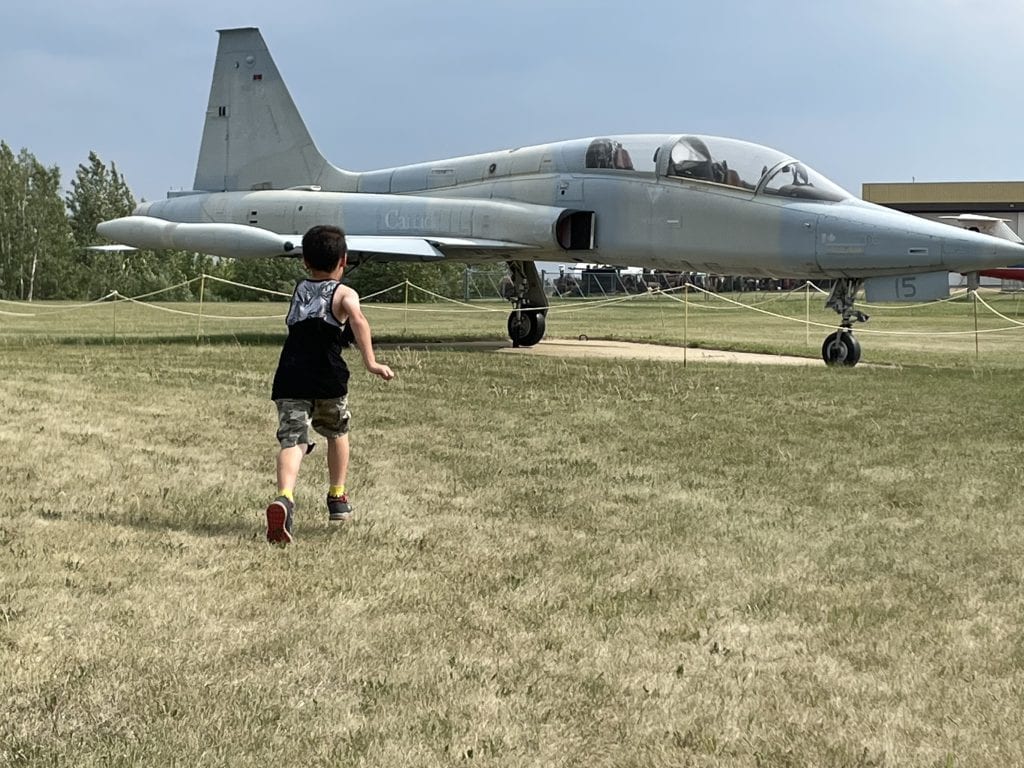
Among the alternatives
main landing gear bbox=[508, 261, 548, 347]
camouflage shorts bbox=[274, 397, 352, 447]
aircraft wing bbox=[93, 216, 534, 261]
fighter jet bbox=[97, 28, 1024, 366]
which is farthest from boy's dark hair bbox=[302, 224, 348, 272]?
main landing gear bbox=[508, 261, 548, 347]

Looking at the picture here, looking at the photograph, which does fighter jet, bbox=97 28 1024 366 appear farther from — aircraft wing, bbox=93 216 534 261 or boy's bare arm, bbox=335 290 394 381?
boy's bare arm, bbox=335 290 394 381

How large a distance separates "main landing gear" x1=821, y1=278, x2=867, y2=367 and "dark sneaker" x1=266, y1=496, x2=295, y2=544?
1020cm

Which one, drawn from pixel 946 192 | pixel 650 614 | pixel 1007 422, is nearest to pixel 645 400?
pixel 1007 422

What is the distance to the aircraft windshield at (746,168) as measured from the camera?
1328cm

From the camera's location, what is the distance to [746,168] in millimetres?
13492

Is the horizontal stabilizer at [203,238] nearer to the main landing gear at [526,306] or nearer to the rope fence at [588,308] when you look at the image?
the rope fence at [588,308]

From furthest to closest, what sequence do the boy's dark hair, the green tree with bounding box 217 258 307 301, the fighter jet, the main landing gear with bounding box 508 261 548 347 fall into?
the green tree with bounding box 217 258 307 301, the main landing gear with bounding box 508 261 548 347, the fighter jet, the boy's dark hair

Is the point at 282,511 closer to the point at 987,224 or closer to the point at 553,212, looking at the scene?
the point at 553,212

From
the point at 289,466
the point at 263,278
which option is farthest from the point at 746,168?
the point at 263,278

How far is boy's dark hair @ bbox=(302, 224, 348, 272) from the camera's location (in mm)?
4816

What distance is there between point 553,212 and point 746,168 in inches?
115

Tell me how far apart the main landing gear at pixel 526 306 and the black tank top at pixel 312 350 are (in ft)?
39.8

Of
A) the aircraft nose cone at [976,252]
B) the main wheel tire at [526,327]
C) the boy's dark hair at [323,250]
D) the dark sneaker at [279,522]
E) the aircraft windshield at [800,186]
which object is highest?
the aircraft windshield at [800,186]

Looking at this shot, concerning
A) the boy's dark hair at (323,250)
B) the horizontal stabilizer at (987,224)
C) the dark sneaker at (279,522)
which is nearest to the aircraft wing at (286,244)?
the boy's dark hair at (323,250)
